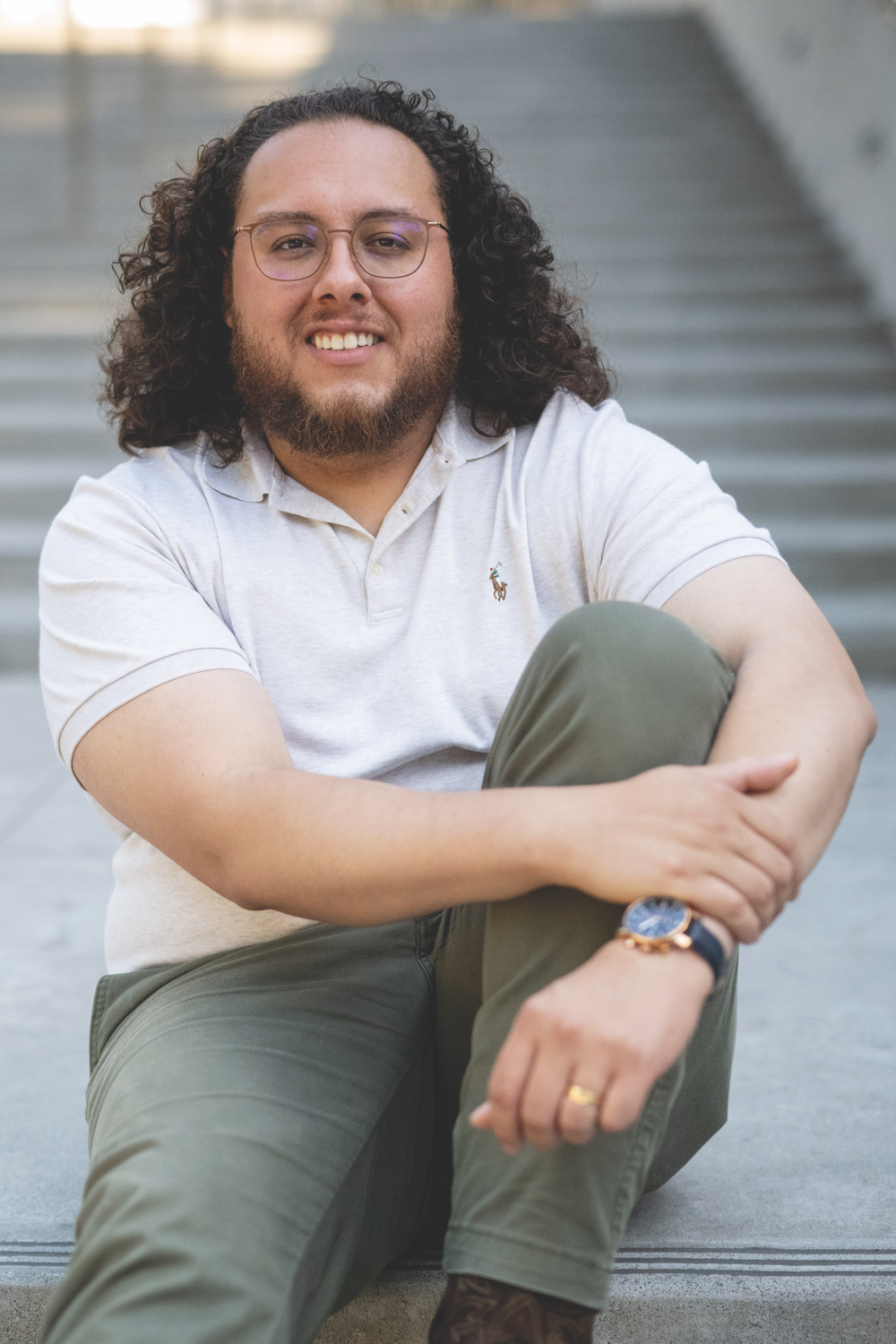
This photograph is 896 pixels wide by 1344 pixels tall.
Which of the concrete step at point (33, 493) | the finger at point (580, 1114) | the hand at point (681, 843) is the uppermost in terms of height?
the hand at point (681, 843)

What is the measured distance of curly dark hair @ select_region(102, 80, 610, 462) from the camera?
168 centimetres

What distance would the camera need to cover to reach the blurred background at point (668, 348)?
1.60 meters

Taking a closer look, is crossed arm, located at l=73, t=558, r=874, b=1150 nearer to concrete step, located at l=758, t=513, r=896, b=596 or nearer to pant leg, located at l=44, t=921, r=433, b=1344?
pant leg, located at l=44, t=921, r=433, b=1344

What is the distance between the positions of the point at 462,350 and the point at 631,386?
3.32m

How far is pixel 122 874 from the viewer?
1.50 metres

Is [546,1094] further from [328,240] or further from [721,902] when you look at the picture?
[328,240]

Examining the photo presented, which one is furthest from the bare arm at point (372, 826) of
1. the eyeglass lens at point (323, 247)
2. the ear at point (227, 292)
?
the ear at point (227, 292)

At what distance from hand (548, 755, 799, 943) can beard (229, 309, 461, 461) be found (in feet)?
2.00

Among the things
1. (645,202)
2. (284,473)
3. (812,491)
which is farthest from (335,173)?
(645,202)

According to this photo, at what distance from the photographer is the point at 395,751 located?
4.72ft

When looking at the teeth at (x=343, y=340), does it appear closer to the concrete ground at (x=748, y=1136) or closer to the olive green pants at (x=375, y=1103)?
the olive green pants at (x=375, y=1103)

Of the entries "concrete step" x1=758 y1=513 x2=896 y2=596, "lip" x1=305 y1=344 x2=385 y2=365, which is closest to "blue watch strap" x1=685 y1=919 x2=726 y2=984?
"lip" x1=305 y1=344 x2=385 y2=365

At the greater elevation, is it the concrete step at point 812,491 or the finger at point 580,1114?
the finger at point 580,1114

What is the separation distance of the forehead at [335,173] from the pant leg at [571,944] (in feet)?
2.20
